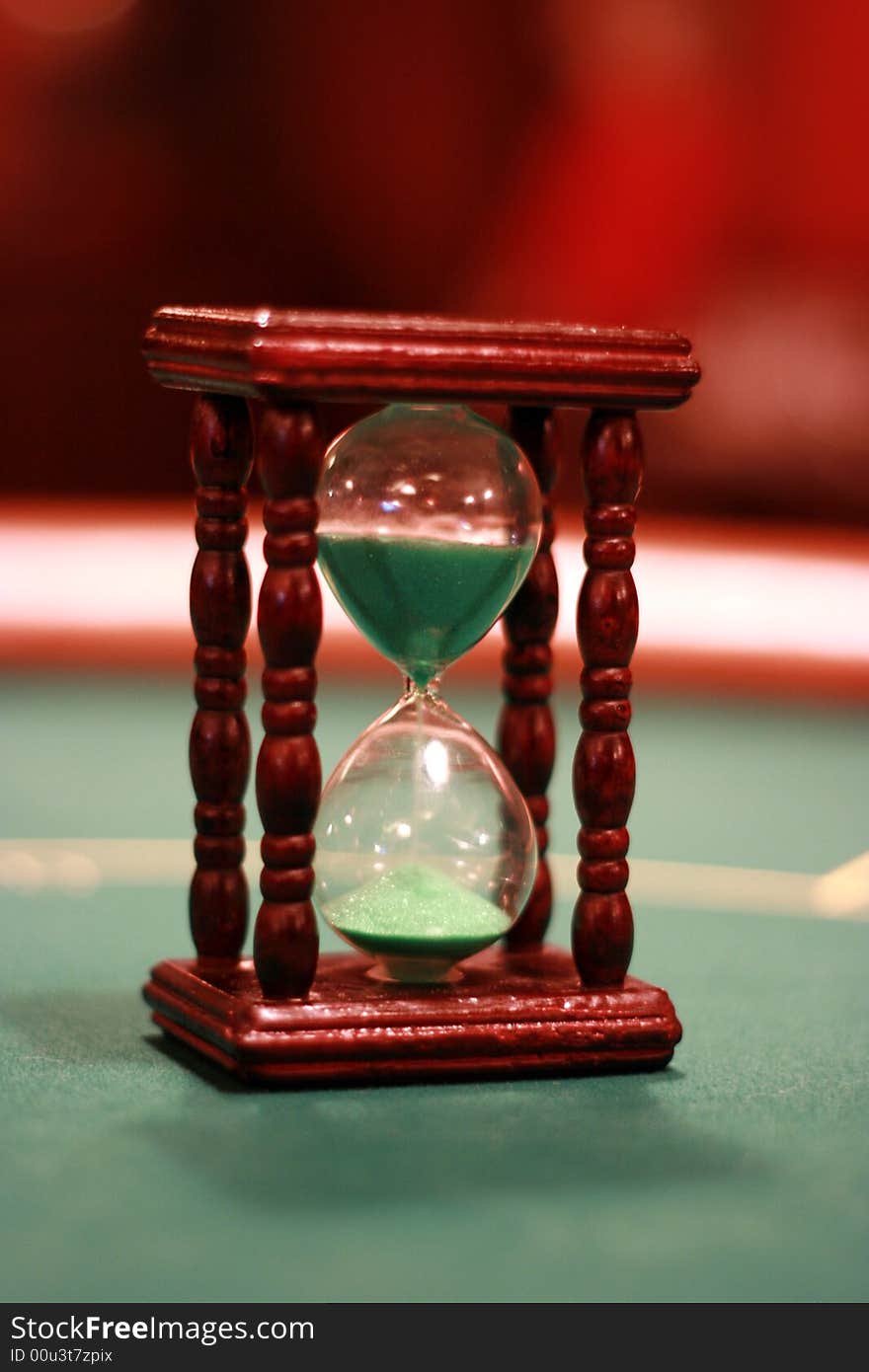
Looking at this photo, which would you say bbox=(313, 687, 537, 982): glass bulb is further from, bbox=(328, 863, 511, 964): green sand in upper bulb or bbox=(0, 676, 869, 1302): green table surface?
bbox=(0, 676, 869, 1302): green table surface

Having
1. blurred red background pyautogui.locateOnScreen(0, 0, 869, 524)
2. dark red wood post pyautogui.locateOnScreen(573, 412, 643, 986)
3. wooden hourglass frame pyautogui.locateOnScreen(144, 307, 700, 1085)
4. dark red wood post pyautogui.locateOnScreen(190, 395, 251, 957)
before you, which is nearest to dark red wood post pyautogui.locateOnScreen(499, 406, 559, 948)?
wooden hourglass frame pyautogui.locateOnScreen(144, 307, 700, 1085)

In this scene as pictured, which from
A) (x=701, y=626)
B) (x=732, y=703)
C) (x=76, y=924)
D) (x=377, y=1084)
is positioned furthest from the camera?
(x=701, y=626)

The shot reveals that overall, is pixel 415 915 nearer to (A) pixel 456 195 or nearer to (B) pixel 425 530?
(B) pixel 425 530

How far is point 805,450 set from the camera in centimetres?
594

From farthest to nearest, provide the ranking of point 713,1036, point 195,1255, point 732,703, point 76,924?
point 732,703 → point 76,924 → point 713,1036 → point 195,1255

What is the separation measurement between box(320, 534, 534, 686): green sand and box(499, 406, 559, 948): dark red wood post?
0.19 m

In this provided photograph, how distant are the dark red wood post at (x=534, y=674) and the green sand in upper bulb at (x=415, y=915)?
0.20 m

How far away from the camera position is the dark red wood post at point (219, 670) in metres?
1.86

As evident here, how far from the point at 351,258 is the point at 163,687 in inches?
77.7

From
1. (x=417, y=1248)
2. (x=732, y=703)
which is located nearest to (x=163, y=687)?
(x=732, y=703)

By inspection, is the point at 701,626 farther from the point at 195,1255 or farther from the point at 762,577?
the point at 195,1255

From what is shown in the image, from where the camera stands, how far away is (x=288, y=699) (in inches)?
67.3

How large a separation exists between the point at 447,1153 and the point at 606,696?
44cm

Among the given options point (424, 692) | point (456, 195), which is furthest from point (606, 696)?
point (456, 195)
